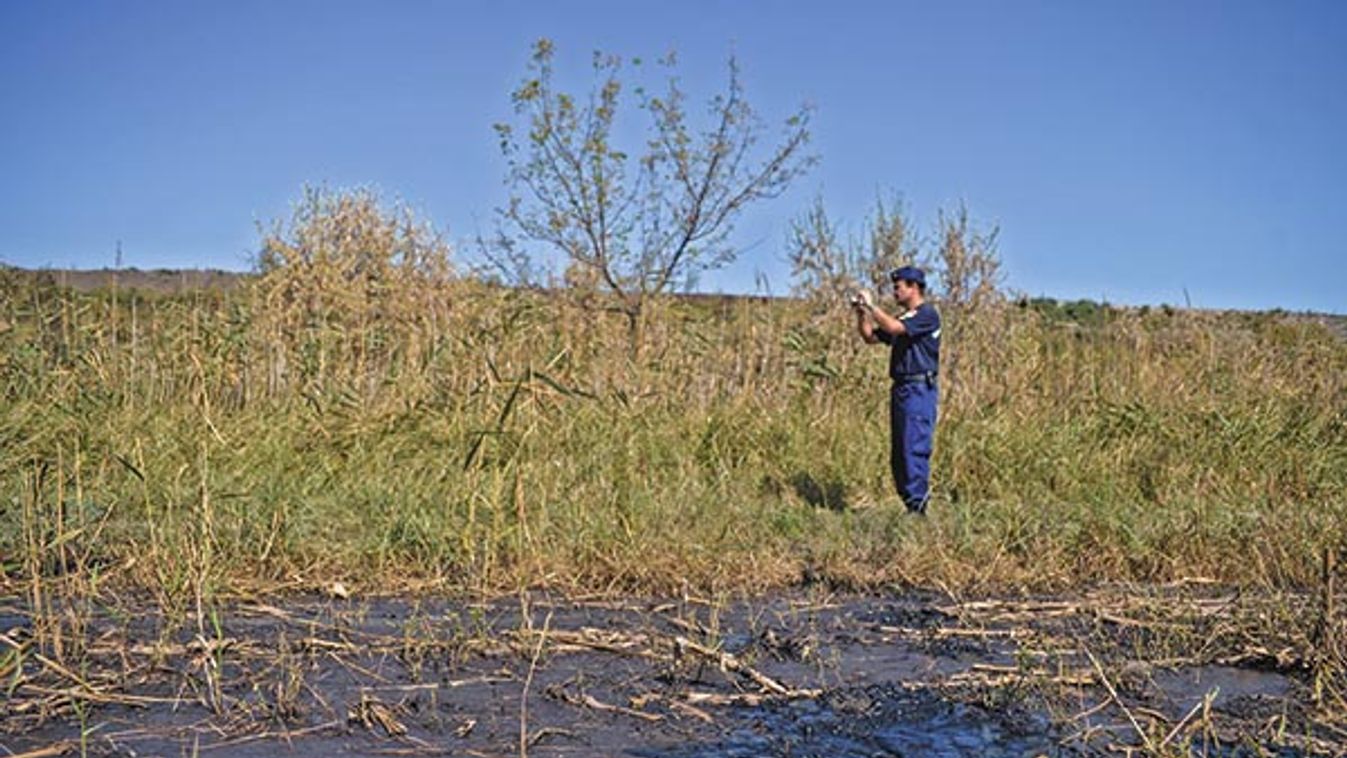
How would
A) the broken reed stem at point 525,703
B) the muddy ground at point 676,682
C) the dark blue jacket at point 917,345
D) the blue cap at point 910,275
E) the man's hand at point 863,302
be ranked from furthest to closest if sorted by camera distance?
the blue cap at point 910,275 → the dark blue jacket at point 917,345 → the man's hand at point 863,302 → the muddy ground at point 676,682 → the broken reed stem at point 525,703

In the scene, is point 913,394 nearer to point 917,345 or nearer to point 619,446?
point 917,345

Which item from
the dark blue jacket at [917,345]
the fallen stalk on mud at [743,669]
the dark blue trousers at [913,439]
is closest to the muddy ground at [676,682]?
the fallen stalk on mud at [743,669]

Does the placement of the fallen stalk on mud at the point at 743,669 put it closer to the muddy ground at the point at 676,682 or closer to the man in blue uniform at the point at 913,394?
the muddy ground at the point at 676,682

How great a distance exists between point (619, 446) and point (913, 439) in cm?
205

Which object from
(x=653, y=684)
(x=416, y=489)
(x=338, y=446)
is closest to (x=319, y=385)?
(x=338, y=446)

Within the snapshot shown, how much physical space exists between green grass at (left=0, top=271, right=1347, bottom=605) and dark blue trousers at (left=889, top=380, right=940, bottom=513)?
0.18m

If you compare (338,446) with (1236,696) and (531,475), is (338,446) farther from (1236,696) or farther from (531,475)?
(1236,696)

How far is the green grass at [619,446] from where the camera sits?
6.45m

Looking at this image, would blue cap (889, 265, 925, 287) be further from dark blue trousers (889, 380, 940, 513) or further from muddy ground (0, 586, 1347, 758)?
muddy ground (0, 586, 1347, 758)

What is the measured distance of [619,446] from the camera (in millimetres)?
9320

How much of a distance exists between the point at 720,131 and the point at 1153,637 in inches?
606

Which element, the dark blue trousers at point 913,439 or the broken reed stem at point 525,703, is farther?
the dark blue trousers at point 913,439

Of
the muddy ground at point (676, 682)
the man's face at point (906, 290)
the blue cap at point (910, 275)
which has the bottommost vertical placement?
the muddy ground at point (676, 682)

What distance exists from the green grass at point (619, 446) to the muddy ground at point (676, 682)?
15.5 inches
